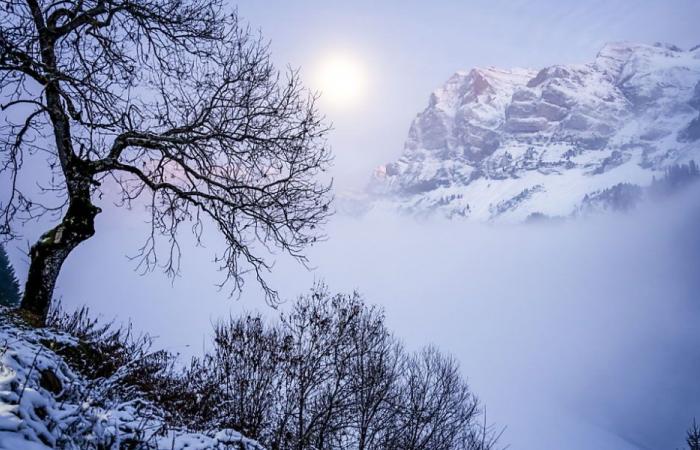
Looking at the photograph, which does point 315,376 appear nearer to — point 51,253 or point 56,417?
point 51,253

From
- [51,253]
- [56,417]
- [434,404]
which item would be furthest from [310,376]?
[56,417]

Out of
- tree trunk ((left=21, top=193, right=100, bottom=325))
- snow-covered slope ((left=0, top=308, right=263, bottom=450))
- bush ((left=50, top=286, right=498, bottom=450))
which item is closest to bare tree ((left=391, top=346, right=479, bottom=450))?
bush ((left=50, top=286, right=498, bottom=450))

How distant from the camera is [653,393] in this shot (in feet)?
622

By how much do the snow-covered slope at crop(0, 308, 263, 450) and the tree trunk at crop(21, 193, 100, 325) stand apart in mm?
1578

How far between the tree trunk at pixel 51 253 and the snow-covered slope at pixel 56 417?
158cm

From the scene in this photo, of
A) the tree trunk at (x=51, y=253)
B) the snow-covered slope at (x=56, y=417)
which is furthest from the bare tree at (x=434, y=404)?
the snow-covered slope at (x=56, y=417)

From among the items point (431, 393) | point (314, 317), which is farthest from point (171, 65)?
point (431, 393)

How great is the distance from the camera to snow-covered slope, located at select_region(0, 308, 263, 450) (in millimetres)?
2779

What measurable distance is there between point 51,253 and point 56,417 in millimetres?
4192

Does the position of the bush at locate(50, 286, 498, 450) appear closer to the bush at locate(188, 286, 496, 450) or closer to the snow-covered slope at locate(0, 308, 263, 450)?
the bush at locate(188, 286, 496, 450)

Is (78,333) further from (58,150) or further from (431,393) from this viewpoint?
(431,393)

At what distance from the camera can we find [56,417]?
3223 millimetres

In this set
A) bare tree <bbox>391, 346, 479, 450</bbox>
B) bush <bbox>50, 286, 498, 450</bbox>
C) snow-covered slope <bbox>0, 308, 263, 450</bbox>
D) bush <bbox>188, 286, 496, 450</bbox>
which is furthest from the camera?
bare tree <bbox>391, 346, 479, 450</bbox>

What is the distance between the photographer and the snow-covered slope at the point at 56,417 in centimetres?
278
